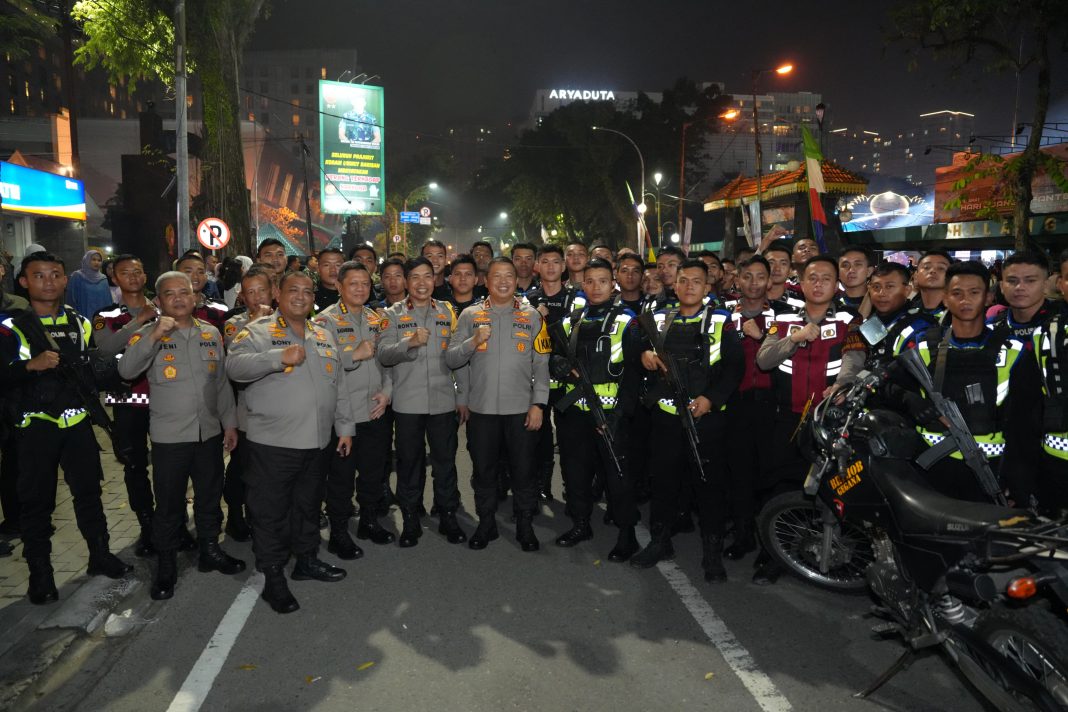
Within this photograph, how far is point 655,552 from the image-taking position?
4.98 meters

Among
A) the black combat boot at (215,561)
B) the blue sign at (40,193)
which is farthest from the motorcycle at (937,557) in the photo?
the blue sign at (40,193)

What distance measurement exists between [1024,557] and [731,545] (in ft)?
8.59

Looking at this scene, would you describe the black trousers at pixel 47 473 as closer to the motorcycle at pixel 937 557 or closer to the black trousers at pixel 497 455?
the black trousers at pixel 497 455

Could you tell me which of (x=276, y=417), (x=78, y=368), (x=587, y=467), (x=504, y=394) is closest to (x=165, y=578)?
(x=276, y=417)

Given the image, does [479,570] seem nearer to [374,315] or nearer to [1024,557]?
[374,315]

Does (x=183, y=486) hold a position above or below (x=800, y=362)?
below

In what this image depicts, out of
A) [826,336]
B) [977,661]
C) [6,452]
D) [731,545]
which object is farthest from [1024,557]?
[6,452]

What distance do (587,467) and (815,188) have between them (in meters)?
5.71

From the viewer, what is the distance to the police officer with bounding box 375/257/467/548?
5461mm

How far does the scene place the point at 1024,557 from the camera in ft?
9.00

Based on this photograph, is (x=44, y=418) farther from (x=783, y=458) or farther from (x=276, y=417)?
(x=783, y=458)

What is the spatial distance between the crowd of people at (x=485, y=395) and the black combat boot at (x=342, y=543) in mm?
16

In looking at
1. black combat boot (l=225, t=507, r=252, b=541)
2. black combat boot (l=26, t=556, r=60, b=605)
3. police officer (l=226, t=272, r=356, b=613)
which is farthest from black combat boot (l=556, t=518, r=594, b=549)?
black combat boot (l=26, t=556, r=60, b=605)

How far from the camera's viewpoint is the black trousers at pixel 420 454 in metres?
5.50
